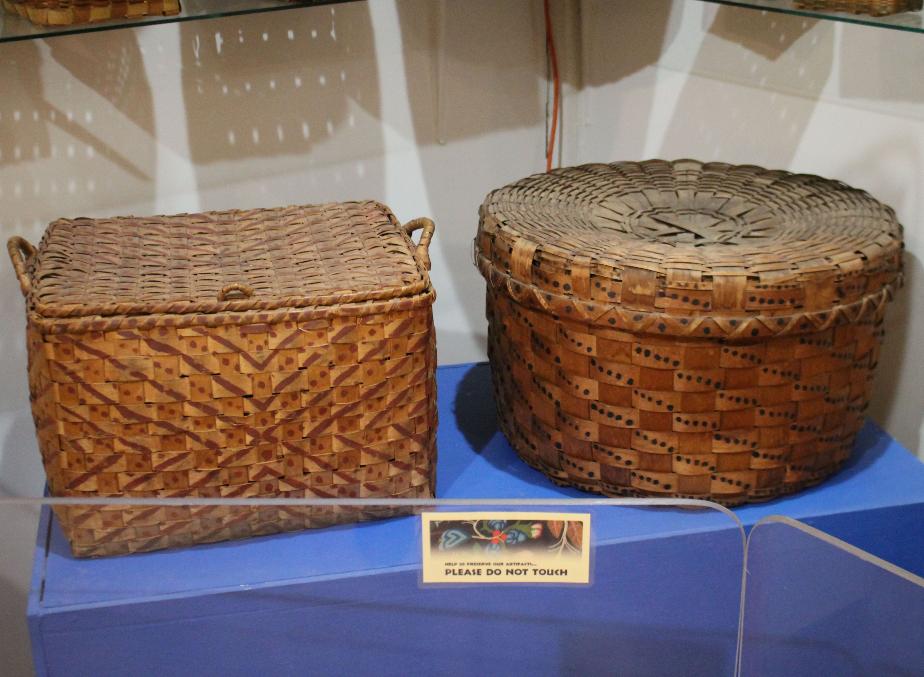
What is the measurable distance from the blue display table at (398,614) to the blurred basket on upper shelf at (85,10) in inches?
23.5

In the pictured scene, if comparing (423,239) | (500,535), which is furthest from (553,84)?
(500,535)

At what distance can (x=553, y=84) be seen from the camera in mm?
1771

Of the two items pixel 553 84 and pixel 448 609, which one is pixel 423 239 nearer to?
pixel 448 609

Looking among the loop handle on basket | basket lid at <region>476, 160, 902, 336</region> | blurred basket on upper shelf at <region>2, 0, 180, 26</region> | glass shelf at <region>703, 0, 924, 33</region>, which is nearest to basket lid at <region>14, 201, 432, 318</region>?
the loop handle on basket

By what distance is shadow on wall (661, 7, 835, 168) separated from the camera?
1.42m

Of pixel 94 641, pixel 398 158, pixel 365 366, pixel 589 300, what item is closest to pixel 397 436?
pixel 365 366

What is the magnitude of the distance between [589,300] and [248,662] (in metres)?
0.48

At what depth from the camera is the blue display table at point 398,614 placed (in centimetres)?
93

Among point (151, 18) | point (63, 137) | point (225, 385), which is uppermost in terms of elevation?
point (151, 18)

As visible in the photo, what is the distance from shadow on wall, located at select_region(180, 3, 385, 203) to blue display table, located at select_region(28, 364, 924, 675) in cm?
72

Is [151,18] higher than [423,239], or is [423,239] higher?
[151,18]

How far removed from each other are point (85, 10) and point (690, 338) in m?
0.73

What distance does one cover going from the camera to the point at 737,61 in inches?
60.0

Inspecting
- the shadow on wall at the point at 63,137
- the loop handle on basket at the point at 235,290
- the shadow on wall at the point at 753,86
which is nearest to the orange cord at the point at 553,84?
the shadow on wall at the point at 753,86
